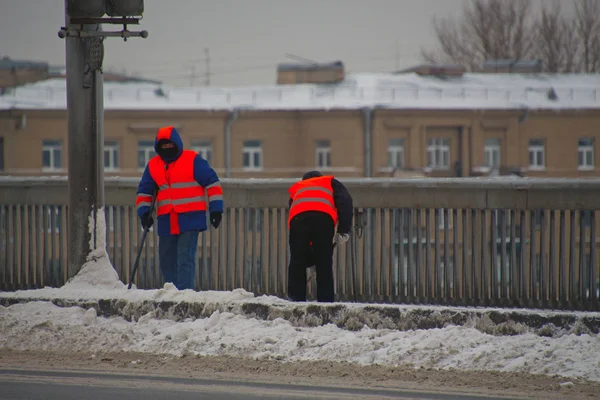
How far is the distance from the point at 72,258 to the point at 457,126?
44102 mm

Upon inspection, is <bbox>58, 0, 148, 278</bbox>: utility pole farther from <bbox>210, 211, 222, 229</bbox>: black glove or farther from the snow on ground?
<bbox>210, 211, 222, 229</bbox>: black glove

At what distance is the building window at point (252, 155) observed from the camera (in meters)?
53.2

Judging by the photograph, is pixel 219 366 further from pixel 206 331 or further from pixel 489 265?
pixel 489 265

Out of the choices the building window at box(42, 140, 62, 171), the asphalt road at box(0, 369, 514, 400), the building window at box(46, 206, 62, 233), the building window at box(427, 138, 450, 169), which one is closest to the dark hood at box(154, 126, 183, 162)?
the building window at box(46, 206, 62, 233)

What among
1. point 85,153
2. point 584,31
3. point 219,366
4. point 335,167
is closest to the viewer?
point 219,366

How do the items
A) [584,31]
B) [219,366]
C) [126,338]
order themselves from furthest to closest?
[584,31], [126,338], [219,366]

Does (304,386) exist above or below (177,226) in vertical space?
below

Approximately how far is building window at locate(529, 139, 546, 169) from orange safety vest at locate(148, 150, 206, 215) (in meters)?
45.9

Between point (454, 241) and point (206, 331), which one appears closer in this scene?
point (206, 331)

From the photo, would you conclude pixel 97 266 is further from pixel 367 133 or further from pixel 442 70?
pixel 442 70

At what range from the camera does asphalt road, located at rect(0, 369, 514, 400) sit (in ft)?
21.9

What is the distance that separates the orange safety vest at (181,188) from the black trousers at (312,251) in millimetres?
975

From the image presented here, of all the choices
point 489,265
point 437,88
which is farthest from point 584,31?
point 489,265

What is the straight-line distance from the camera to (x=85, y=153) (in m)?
9.91
